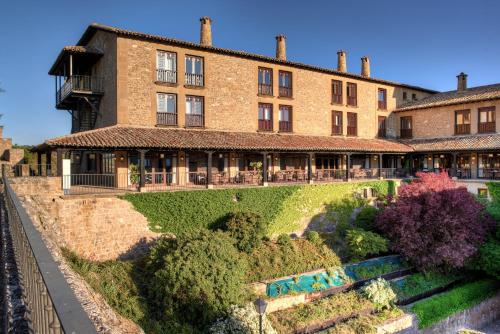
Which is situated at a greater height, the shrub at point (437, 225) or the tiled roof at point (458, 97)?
the tiled roof at point (458, 97)

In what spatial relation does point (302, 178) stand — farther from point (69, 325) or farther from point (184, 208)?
point (69, 325)

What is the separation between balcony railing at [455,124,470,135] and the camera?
30125 millimetres

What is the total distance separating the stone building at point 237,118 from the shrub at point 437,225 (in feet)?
22.5

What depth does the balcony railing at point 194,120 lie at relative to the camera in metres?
23.3

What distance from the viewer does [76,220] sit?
51.0 feet

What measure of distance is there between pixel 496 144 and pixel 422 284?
1492cm

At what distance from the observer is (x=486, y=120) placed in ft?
95.0

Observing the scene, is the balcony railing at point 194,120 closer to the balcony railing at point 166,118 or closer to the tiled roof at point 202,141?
the tiled roof at point 202,141

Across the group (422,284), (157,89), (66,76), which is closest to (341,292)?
(422,284)

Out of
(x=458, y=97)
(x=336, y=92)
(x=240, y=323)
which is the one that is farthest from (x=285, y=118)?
(x=240, y=323)

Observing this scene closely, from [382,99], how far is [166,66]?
21.8m

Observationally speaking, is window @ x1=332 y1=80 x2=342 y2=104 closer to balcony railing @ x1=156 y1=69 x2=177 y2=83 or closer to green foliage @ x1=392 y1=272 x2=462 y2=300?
balcony railing @ x1=156 y1=69 x2=177 y2=83

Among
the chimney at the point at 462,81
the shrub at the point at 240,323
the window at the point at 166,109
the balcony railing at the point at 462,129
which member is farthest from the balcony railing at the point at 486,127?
the shrub at the point at 240,323

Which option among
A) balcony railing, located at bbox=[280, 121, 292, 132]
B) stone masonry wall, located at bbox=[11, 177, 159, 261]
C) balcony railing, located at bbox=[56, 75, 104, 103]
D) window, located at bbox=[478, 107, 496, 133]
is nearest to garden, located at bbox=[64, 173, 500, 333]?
stone masonry wall, located at bbox=[11, 177, 159, 261]
